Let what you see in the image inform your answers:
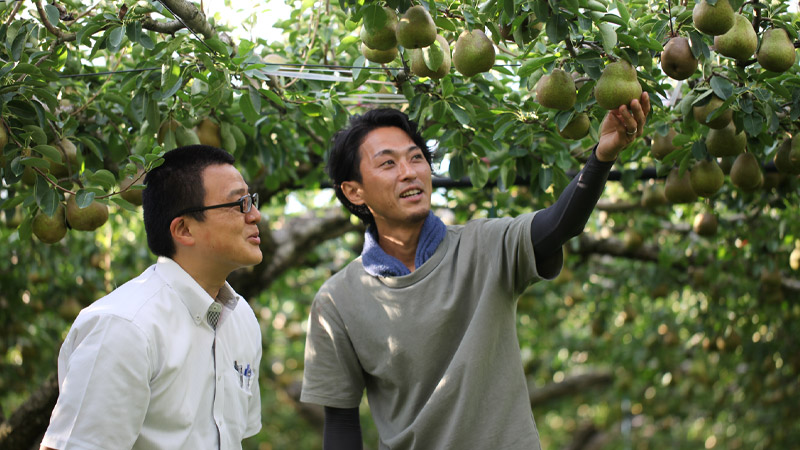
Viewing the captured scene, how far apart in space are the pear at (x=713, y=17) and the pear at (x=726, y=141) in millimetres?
551

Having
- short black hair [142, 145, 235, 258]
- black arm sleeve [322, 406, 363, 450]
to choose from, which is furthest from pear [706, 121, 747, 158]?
short black hair [142, 145, 235, 258]

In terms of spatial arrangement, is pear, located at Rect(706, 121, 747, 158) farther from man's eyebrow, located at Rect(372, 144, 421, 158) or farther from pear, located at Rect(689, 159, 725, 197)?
man's eyebrow, located at Rect(372, 144, 421, 158)

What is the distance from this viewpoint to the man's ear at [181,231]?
2.23 meters

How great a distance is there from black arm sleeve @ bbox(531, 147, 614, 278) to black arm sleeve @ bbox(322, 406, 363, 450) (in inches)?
31.8

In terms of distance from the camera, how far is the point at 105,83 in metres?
3.12

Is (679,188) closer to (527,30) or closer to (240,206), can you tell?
(527,30)

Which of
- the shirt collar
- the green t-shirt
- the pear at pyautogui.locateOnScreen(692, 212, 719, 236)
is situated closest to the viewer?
the shirt collar

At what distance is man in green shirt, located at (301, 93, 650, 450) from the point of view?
2.24 metres

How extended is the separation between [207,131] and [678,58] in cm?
172

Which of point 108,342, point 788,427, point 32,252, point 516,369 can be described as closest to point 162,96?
point 108,342

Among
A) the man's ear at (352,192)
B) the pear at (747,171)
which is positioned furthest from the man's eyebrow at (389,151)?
the pear at (747,171)

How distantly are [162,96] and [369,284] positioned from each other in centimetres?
96

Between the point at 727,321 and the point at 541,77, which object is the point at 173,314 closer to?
the point at 541,77

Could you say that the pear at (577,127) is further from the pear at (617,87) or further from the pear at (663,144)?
the pear at (663,144)
